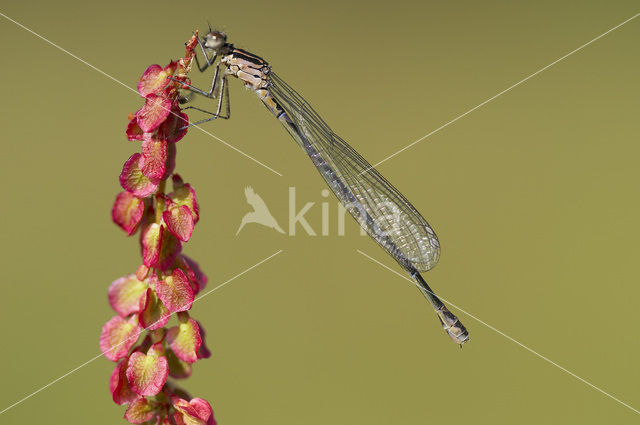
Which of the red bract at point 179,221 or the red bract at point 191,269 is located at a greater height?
the red bract at point 179,221

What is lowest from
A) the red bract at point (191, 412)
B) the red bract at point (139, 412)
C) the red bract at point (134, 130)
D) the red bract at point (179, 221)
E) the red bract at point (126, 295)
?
the red bract at point (191, 412)

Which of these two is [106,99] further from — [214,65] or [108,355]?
[108,355]

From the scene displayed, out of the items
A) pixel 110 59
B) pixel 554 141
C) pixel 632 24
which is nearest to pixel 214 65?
pixel 110 59

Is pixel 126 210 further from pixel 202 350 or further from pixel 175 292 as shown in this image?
pixel 202 350

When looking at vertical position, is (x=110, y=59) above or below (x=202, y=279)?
above

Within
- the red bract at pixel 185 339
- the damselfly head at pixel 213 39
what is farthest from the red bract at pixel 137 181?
the damselfly head at pixel 213 39

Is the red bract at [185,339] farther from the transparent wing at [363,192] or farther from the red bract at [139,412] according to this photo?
the transparent wing at [363,192]
